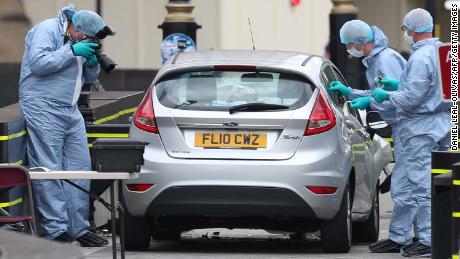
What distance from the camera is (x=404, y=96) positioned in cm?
1170

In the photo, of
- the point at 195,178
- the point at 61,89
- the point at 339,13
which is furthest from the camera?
the point at 339,13

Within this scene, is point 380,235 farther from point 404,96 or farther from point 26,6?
point 26,6

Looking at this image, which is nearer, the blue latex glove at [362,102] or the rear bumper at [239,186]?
the rear bumper at [239,186]

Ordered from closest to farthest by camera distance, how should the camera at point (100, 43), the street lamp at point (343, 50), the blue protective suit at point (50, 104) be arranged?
the blue protective suit at point (50, 104), the camera at point (100, 43), the street lamp at point (343, 50)

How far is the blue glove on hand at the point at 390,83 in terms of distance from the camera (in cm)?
1223

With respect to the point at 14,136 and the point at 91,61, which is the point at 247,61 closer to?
the point at 91,61

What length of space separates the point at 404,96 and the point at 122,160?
269 centimetres

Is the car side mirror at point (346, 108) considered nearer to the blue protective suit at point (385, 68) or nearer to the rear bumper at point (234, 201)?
the blue protective suit at point (385, 68)

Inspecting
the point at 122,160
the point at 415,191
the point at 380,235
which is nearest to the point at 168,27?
the point at 380,235

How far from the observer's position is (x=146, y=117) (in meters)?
11.6

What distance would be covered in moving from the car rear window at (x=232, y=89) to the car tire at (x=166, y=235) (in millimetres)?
1249

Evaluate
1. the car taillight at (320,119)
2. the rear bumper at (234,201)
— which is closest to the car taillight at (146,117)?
the rear bumper at (234,201)

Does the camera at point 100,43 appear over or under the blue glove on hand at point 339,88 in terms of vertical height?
over

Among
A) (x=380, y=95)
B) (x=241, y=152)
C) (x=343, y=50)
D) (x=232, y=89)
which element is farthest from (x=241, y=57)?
(x=343, y=50)
